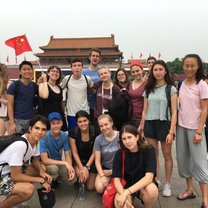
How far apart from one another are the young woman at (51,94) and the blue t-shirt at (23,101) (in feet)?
0.46

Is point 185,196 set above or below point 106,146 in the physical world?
below

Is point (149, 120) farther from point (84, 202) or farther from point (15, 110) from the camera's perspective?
A: point (15, 110)

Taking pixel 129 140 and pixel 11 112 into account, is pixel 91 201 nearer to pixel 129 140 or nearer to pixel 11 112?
pixel 129 140

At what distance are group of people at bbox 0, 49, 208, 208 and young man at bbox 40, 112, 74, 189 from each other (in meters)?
0.01

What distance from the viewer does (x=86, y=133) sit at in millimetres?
3330

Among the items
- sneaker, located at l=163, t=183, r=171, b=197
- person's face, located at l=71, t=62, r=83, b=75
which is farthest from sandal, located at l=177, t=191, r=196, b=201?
person's face, located at l=71, t=62, r=83, b=75

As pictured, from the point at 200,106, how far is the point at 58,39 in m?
32.7

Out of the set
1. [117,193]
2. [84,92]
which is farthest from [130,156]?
[84,92]

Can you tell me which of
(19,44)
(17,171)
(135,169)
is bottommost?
(135,169)

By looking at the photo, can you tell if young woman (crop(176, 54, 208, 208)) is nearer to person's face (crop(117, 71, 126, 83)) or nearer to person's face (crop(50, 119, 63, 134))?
person's face (crop(117, 71, 126, 83))

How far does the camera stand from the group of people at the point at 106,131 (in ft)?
8.34

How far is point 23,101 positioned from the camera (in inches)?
137

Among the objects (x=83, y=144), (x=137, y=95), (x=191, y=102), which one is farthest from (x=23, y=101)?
(x=191, y=102)

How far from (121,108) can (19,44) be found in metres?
2.75
